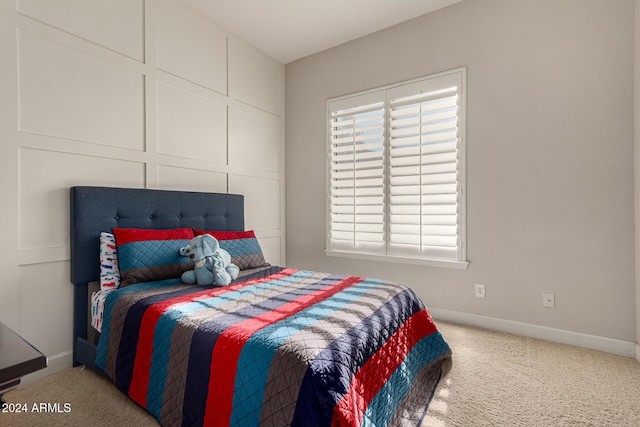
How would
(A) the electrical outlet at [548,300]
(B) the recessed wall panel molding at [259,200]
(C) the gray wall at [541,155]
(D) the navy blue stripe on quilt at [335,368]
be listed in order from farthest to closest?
1. (B) the recessed wall panel molding at [259,200]
2. (A) the electrical outlet at [548,300]
3. (C) the gray wall at [541,155]
4. (D) the navy blue stripe on quilt at [335,368]

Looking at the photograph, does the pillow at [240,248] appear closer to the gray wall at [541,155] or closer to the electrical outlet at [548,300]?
the gray wall at [541,155]

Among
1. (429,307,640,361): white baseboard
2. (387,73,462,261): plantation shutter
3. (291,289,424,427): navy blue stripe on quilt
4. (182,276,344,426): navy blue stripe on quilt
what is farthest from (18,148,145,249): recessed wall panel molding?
(429,307,640,361): white baseboard

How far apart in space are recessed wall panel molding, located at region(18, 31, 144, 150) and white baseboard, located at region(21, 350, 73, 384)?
139 centimetres

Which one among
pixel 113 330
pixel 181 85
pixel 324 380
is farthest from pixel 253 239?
pixel 324 380

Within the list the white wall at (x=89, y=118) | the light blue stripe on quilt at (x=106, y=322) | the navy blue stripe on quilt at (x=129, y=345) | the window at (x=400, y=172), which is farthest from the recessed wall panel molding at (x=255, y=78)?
the navy blue stripe on quilt at (x=129, y=345)

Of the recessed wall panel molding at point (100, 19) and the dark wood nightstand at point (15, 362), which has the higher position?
the recessed wall panel molding at point (100, 19)

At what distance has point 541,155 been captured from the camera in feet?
7.80

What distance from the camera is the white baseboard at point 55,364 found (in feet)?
6.24

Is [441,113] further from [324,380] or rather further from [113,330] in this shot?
[113,330]

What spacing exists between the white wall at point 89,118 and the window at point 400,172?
1124mm

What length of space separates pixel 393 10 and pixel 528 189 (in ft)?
6.20

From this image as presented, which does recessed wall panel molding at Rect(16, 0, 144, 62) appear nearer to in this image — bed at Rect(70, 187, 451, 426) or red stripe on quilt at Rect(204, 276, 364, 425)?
bed at Rect(70, 187, 451, 426)

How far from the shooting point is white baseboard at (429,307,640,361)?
2.16 metres

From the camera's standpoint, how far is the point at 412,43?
9.58 feet
